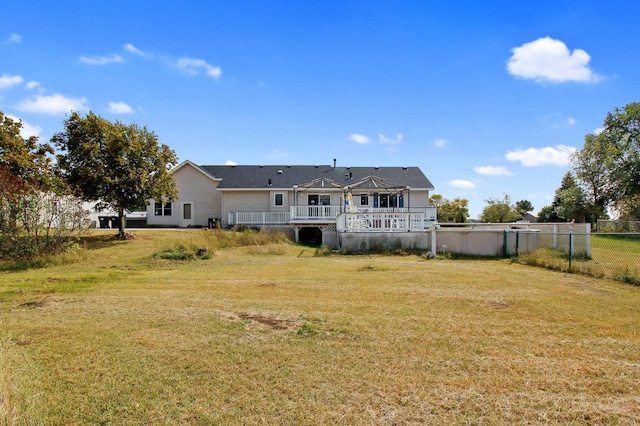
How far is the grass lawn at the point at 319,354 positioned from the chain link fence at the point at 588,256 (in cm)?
185

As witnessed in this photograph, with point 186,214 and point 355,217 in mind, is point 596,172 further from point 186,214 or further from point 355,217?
point 186,214

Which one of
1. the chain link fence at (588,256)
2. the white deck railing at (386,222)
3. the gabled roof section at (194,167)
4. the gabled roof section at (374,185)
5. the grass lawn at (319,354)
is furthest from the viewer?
the gabled roof section at (194,167)

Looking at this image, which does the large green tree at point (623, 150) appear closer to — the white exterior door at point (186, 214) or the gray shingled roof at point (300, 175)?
the gray shingled roof at point (300, 175)

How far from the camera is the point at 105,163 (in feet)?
63.2

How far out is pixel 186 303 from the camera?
7.45m

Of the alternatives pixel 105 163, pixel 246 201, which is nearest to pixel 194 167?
pixel 246 201

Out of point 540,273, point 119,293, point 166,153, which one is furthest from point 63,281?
point 540,273

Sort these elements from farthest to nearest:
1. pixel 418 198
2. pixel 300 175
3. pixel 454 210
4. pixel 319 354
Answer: pixel 454 210
pixel 300 175
pixel 418 198
pixel 319 354

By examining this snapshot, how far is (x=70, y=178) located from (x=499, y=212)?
153ft

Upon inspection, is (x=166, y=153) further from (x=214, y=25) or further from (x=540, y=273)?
(x=540, y=273)

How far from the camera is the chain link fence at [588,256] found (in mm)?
10898

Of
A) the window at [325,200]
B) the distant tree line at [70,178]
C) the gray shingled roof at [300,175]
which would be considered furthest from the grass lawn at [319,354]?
the gray shingled roof at [300,175]

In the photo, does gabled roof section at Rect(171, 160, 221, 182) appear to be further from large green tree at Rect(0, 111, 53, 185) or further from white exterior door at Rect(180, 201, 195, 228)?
large green tree at Rect(0, 111, 53, 185)

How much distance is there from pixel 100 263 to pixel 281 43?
1124 cm
